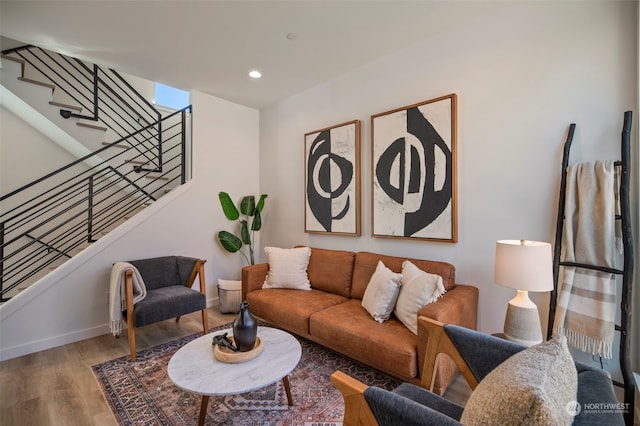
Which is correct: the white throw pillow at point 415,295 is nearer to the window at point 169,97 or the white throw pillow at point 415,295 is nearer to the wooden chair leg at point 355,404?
the wooden chair leg at point 355,404

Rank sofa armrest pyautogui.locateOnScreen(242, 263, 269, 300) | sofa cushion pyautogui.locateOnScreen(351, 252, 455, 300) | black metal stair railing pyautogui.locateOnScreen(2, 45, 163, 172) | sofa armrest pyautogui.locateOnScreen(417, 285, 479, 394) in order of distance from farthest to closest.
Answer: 1. black metal stair railing pyautogui.locateOnScreen(2, 45, 163, 172)
2. sofa armrest pyautogui.locateOnScreen(242, 263, 269, 300)
3. sofa cushion pyautogui.locateOnScreen(351, 252, 455, 300)
4. sofa armrest pyautogui.locateOnScreen(417, 285, 479, 394)

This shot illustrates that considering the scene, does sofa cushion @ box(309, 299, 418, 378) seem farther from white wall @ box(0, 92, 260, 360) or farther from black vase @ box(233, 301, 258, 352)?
white wall @ box(0, 92, 260, 360)

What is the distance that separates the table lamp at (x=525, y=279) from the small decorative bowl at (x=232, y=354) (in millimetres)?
1589

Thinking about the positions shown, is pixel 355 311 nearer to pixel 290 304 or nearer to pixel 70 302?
pixel 290 304

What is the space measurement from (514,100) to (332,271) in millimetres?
2221

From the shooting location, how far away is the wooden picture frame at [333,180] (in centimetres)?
314

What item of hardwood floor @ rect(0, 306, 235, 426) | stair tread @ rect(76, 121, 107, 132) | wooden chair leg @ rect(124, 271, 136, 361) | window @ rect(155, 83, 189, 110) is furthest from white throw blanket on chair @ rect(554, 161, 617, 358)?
window @ rect(155, 83, 189, 110)

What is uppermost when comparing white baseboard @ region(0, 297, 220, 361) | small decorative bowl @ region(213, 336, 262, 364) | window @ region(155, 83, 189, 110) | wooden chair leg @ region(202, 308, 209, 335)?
window @ region(155, 83, 189, 110)

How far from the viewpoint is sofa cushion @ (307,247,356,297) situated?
2938 mm

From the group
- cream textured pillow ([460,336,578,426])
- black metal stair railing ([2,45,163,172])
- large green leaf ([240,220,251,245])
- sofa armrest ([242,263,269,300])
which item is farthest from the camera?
large green leaf ([240,220,251,245])

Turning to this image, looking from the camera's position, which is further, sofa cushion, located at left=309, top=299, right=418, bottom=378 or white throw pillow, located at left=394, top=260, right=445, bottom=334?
white throw pillow, located at left=394, top=260, right=445, bottom=334

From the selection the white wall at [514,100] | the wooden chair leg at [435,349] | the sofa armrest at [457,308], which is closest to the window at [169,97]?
the white wall at [514,100]

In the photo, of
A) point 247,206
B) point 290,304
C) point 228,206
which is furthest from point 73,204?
point 290,304

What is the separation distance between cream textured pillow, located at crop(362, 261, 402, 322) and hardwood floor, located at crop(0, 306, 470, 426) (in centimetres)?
68
